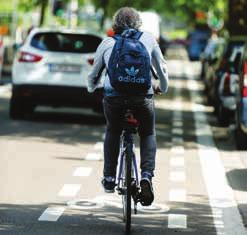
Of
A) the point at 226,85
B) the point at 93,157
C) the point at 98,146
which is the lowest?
the point at 98,146

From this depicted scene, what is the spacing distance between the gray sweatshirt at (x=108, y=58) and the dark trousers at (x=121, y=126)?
0.09 metres

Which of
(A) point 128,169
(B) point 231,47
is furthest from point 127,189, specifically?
(B) point 231,47

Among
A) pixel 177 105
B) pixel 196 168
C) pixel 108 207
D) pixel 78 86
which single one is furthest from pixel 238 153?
pixel 177 105

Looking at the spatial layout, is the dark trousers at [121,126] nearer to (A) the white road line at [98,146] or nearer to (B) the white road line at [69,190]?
(B) the white road line at [69,190]

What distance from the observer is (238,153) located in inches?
595

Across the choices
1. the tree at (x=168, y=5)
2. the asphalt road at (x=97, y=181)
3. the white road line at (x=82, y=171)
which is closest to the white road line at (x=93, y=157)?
the asphalt road at (x=97, y=181)

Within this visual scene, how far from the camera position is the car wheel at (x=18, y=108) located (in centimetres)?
1916

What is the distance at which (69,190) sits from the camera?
10688mm

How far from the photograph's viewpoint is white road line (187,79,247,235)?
347 inches

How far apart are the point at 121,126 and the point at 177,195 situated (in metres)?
2.21

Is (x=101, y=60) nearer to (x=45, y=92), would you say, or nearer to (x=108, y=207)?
(x=108, y=207)

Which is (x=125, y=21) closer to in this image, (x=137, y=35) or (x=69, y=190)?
(x=137, y=35)

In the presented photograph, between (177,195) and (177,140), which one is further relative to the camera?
(177,140)

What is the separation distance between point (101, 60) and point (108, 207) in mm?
1679
